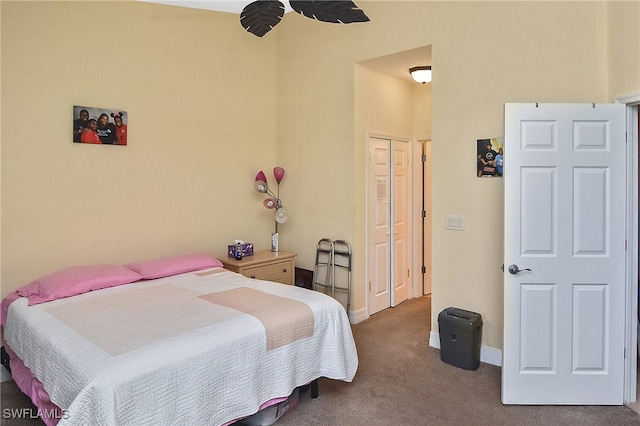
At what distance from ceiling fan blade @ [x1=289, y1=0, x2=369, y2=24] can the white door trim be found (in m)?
1.87

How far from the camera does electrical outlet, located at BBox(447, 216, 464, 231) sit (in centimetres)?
356

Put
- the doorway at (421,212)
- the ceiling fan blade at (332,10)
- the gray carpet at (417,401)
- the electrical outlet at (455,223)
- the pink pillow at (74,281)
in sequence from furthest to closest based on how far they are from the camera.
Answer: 1. the doorway at (421,212)
2. the electrical outlet at (455,223)
3. the pink pillow at (74,281)
4. the gray carpet at (417,401)
5. the ceiling fan blade at (332,10)

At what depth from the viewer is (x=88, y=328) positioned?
7.59 feet

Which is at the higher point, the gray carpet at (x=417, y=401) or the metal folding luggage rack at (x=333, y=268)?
the metal folding luggage rack at (x=333, y=268)

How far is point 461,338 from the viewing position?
10.9ft

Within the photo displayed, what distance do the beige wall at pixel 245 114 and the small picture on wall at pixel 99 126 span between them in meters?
0.08

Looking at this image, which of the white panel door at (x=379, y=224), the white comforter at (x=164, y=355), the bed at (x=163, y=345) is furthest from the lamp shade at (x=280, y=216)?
the white comforter at (x=164, y=355)

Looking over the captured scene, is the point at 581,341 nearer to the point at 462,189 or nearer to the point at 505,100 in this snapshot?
the point at 462,189

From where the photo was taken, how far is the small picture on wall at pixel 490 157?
10.8ft

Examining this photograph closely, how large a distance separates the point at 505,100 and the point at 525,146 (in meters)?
0.71

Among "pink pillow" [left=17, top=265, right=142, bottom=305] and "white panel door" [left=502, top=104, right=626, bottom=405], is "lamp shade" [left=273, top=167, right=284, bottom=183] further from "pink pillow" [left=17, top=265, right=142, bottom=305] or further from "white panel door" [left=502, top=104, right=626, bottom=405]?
"white panel door" [left=502, top=104, right=626, bottom=405]

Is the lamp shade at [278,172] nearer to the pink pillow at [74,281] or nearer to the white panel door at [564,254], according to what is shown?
the pink pillow at [74,281]

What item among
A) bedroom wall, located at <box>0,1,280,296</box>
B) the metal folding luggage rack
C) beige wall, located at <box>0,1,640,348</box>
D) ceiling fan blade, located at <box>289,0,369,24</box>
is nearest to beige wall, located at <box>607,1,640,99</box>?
beige wall, located at <box>0,1,640,348</box>

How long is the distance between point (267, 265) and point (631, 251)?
9.82ft
